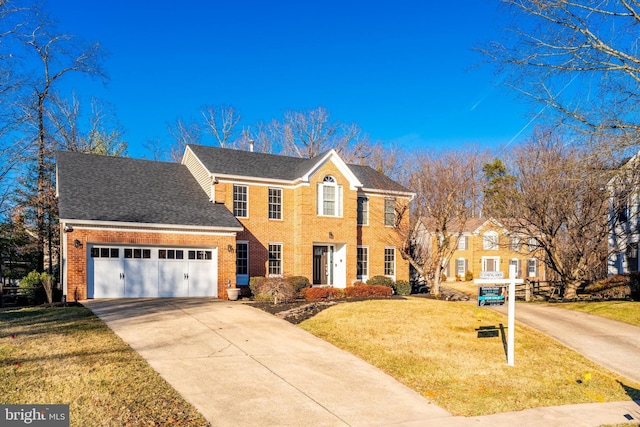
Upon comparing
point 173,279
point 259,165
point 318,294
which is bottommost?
point 318,294

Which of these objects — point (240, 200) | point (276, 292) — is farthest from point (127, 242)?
point (276, 292)

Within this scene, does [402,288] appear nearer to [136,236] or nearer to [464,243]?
[136,236]

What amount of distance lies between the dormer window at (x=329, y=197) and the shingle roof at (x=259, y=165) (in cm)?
118

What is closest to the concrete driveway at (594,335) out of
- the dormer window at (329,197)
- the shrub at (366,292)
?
the shrub at (366,292)

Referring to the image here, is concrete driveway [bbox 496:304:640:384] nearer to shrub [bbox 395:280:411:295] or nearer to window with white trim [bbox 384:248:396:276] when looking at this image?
shrub [bbox 395:280:411:295]

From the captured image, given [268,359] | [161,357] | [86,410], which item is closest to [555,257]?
[268,359]

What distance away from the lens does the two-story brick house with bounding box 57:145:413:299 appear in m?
21.5

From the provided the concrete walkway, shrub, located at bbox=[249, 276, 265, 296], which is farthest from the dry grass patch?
shrub, located at bbox=[249, 276, 265, 296]

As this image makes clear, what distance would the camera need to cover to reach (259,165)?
28.0m

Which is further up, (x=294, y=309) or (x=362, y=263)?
(x=362, y=263)

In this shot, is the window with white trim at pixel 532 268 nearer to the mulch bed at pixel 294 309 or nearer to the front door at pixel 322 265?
the front door at pixel 322 265

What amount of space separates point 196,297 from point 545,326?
13.9m

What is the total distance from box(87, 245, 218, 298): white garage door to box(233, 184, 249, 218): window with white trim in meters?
3.00

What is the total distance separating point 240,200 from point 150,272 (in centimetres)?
600
